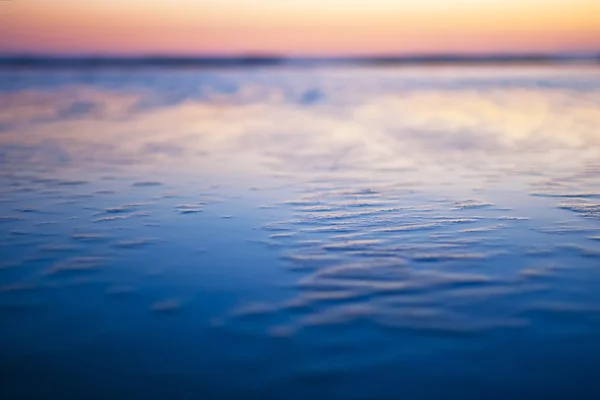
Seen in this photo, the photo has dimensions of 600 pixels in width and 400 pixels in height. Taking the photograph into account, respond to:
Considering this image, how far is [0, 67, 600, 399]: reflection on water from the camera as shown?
2.89 meters

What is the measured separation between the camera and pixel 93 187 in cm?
691

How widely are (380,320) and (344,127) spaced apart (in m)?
9.75

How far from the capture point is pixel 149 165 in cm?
840

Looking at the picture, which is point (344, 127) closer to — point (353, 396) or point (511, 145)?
point (511, 145)

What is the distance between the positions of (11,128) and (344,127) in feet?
21.2

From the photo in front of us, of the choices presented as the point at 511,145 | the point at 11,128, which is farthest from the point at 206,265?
the point at 11,128

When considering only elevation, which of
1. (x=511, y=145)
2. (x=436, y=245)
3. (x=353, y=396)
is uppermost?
(x=511, y=145)

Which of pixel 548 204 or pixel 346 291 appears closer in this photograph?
pixel 346 291

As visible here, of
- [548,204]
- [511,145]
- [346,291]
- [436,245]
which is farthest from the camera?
[511,145]

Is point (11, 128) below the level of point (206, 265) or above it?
above

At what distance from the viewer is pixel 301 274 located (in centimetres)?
411

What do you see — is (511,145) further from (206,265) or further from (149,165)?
(206,265)

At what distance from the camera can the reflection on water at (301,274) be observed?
9.49ft

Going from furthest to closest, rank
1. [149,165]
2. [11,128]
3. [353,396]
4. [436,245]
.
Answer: [11,128] → [149,165] → [436,245] → [353,396]
